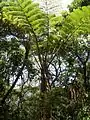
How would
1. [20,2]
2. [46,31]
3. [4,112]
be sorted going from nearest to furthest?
1. [20,2]
2. [46,31]
3. [4,112]

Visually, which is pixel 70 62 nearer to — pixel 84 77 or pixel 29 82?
pixel 84 77

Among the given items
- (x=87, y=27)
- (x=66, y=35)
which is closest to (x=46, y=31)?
(x=66, y=35)

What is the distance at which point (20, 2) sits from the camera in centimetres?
595

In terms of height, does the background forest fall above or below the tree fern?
below

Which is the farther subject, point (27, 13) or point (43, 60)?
point (43, 60)

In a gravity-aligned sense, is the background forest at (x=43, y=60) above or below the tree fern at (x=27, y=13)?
below

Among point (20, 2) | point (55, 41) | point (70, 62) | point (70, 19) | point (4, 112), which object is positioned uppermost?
point (20, 2)

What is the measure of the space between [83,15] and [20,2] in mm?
1309

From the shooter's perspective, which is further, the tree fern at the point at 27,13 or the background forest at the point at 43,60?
the background forest at the point at 43,60

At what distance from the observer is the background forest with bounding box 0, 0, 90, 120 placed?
620cm

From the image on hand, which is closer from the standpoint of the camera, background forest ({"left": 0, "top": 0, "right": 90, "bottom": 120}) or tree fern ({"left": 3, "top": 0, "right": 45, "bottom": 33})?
tree fern ({"left": 3, "top": 0, "right": 45, "bottom": 33})

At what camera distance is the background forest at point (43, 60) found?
244 inches

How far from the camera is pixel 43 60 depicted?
6.80 metres

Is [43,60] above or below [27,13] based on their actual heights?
below
